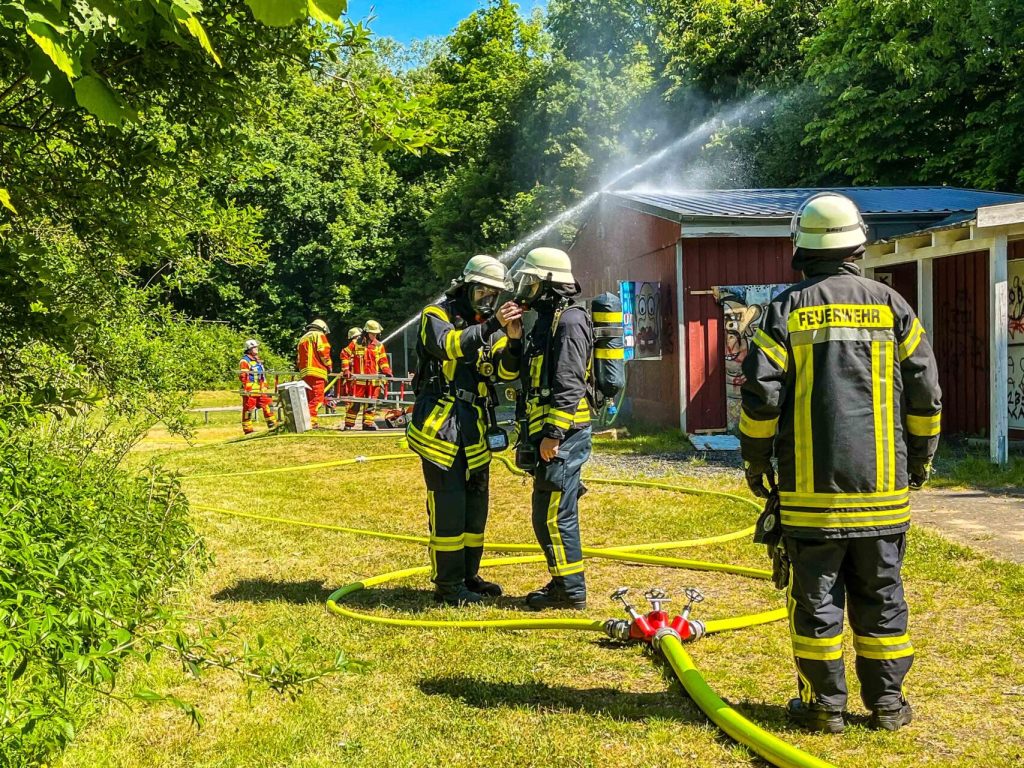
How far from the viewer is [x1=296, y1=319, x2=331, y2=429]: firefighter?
17.9 metres

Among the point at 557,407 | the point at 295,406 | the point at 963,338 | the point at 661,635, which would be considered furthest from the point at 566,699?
the point at 295,406

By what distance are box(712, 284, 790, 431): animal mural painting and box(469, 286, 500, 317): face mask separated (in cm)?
757

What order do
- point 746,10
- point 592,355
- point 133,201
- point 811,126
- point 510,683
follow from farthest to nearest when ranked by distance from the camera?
point 746,10
point 811,126
point 592,355
point 133,201
point 510,683

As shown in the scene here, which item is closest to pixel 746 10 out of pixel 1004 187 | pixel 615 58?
pixel 615 58

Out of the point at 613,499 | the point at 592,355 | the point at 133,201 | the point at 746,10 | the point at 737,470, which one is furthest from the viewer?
the point at 746,10

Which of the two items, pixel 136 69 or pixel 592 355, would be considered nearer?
pixel 136 69

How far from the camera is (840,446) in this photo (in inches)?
143

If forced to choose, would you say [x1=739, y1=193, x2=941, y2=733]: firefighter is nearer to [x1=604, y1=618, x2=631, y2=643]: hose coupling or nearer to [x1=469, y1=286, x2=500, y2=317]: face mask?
[x1=604, y1=618, x2=631, y2=643]: hose coupling

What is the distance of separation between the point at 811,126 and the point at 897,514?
21.9 m

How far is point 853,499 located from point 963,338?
34.2 feet

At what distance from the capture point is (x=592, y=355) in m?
5.66

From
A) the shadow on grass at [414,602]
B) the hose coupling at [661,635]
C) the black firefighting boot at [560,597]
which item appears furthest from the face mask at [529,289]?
the hose coupling at [661,635]

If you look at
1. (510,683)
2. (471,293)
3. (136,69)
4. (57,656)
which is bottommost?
(510,683)

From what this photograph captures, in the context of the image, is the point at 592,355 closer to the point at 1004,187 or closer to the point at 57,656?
the point at 57,656
